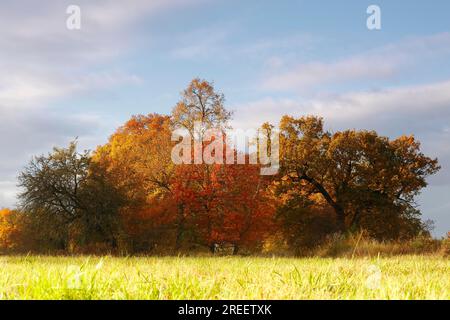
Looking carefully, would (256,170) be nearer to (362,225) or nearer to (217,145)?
(217,145)

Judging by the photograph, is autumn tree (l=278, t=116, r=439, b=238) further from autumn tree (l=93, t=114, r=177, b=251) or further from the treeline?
autumn tree (l=93, t=114, r=177, b=251)

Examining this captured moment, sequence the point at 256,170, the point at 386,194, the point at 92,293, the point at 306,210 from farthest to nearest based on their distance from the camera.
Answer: the point at 386,194 < the point at 306,210 < the point at 256,170 < the point at 92,293

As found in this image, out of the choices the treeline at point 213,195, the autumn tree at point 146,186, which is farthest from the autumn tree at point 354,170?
the autumn tree at point 146,186

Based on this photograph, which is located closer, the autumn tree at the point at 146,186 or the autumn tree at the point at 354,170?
the autumn tree at the point at 146,186

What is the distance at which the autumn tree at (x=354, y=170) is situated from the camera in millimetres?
40875

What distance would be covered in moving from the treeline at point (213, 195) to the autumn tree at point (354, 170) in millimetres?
80

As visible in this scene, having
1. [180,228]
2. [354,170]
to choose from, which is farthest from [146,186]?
[354,170]

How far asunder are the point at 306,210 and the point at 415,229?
30.5 ft

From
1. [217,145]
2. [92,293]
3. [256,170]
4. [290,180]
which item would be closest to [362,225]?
[290,180]

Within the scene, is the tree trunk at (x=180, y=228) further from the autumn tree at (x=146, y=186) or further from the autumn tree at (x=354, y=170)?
the autumn tree at (x=354, y=170)

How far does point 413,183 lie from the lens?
42.2 metres

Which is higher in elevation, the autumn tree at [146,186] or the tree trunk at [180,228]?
the autumn tree at [146,186]

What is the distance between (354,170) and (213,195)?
14.5 metres
